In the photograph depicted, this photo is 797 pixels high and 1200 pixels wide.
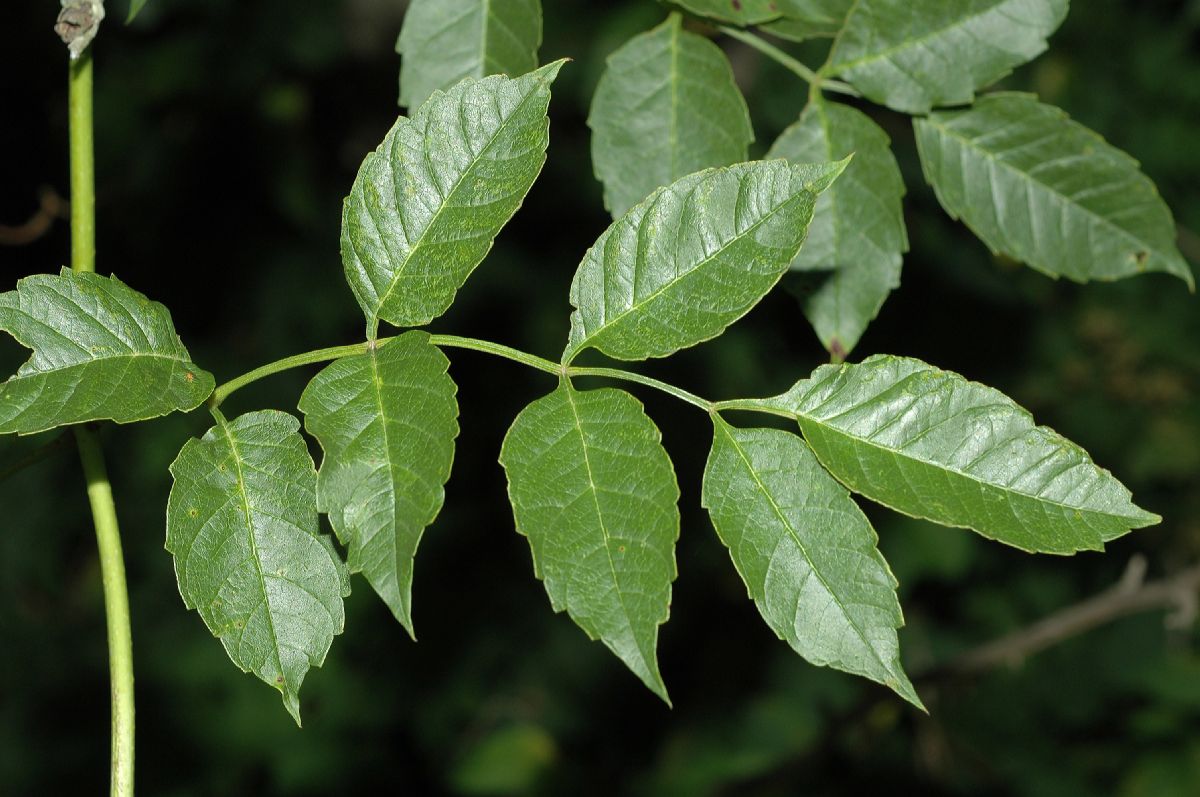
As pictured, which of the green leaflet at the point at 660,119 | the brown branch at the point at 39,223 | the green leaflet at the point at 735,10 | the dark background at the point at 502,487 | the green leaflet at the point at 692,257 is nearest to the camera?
the green leaflet at the point at 692,257

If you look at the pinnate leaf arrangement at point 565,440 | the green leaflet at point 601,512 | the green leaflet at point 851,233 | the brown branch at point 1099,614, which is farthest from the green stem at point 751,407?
the brown branch at point 1099,614

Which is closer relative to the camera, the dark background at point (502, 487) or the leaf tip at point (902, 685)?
the leaf tip at point (902, 685)

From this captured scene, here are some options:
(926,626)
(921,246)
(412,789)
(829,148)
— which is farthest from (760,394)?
(829,148)

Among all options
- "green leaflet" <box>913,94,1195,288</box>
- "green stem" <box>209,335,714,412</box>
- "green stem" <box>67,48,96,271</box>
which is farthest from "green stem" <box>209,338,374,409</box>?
"green leaflet" <box>913,94,1195,288</box>

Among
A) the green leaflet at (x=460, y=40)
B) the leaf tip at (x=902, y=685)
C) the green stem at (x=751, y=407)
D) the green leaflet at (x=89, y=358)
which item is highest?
the green leaflet at (x=460, y=40)

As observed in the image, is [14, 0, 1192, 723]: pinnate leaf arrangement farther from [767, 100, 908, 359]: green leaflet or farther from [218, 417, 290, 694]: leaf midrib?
[767, 100, 908, 359]: green leaflet

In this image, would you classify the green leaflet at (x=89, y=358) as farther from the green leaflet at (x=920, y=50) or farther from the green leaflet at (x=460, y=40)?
the green leaflet at (x=920, y=50)

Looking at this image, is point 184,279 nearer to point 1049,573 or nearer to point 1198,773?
point 1049,573
